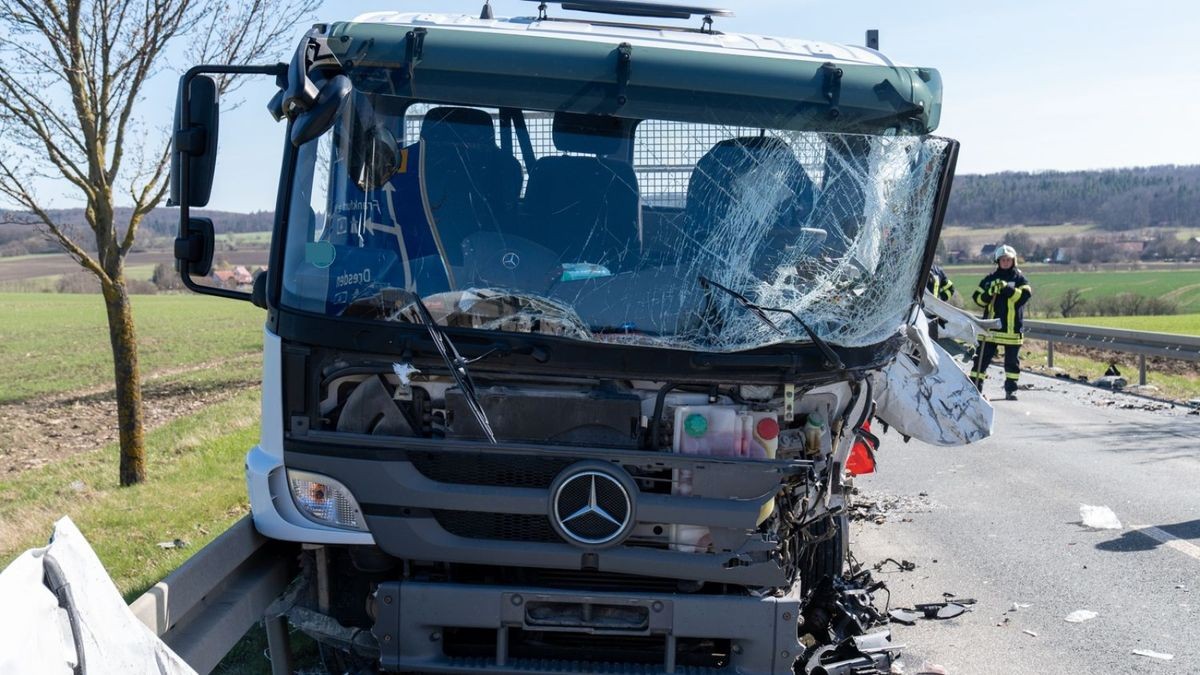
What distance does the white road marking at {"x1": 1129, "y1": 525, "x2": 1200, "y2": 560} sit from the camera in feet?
23.1

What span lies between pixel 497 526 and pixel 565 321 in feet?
2.48

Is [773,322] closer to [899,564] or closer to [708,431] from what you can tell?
[708,431]

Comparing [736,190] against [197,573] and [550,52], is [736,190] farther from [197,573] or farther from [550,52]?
[197,573]

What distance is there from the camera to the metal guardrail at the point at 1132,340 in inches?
640

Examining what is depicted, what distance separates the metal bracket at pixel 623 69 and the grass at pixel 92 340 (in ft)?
67.1

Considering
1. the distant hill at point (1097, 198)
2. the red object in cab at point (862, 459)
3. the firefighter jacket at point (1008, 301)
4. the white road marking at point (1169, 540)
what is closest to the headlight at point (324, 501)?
the red object in cab at point (862, 459)

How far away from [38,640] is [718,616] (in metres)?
2.18

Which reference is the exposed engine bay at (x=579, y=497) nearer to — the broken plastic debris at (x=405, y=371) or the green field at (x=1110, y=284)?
the broken plastic debris at (x=405, y=371)

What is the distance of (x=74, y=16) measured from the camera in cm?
859

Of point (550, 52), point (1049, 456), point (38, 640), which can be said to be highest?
point (550, 52)

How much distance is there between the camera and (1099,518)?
792cm

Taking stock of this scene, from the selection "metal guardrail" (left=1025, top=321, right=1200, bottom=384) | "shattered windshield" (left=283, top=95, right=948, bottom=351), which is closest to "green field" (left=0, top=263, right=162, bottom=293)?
"metal guardrail" (left=1025, top=321, right=1200, bottom=384)

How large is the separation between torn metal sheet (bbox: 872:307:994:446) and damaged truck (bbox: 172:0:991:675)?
4.43ft

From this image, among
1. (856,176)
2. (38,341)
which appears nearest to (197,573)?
(856,176)
